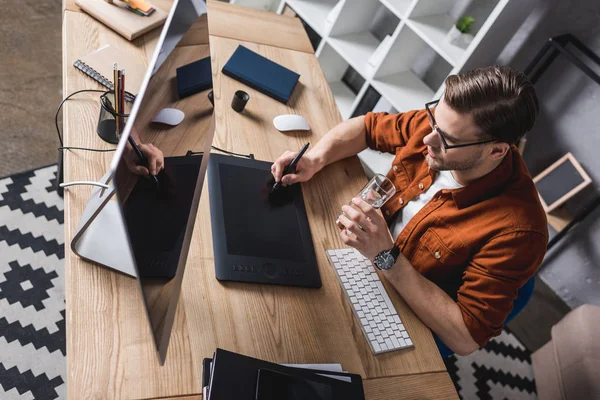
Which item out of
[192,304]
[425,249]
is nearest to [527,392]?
[425,249]

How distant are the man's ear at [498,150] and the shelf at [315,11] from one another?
162 centimetres

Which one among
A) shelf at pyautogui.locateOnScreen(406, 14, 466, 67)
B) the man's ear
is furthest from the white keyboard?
shelf at pyautogui.locateOnScreen(406, 14, 466, 67)

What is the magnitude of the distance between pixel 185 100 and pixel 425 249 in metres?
0.86

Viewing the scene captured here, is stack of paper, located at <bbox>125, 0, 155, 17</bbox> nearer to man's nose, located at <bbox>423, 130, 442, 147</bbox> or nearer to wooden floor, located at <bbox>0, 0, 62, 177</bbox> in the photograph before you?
wooden floor, located at <bbox>0, 0, 62, 177</bbox>

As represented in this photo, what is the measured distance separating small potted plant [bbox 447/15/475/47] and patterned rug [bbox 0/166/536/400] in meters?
1.43

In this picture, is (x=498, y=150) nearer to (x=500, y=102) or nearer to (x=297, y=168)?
(x=500, y=102)

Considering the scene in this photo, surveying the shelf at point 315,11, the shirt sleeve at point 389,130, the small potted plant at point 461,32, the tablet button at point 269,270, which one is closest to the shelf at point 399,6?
the small potted plant at point 461,32

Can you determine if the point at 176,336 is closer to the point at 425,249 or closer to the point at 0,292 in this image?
the point at 425,249

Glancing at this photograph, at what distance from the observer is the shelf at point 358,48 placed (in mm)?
2596

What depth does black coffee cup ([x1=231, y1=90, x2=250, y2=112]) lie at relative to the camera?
Result: 156 cm

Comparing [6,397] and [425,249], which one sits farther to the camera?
[6,397]

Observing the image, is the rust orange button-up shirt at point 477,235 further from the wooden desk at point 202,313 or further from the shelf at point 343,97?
the shelf at point 343,97

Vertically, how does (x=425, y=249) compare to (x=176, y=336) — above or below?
above

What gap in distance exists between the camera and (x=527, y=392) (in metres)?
2.28
